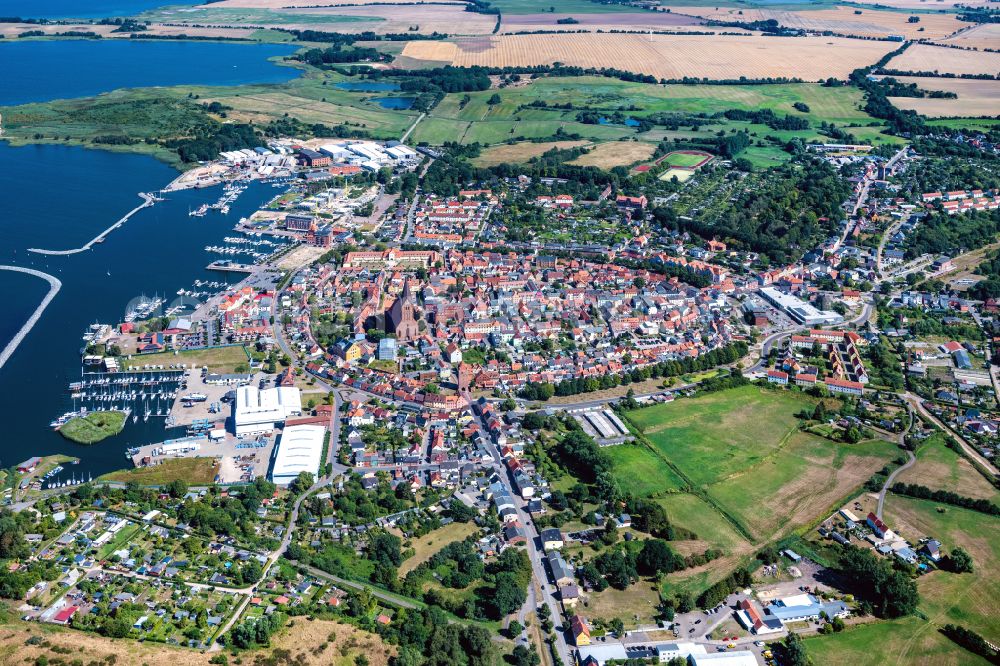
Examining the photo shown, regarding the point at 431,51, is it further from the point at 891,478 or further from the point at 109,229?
the point at 891,478

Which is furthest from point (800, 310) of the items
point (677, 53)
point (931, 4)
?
point (931, 4)

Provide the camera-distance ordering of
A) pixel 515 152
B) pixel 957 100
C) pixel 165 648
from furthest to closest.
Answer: pixel 957 100 → pixel 515 152 → pixel 165 648

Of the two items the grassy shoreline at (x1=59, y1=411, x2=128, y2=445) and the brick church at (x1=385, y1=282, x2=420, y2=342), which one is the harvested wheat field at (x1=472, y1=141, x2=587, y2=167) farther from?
the grassy shoreline at (x1=59, y1=411, x2=128, y2=445)

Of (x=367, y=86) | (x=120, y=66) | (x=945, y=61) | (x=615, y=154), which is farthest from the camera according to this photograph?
(x=945, y=61)

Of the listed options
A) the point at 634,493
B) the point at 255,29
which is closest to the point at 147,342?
the point at 634,493

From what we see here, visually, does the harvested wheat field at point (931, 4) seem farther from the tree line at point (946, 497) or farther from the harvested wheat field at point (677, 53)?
the tree line at point (946, 497)

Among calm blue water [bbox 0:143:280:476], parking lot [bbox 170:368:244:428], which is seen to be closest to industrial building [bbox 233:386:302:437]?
parking lot [bbox 170:368:244:428]
